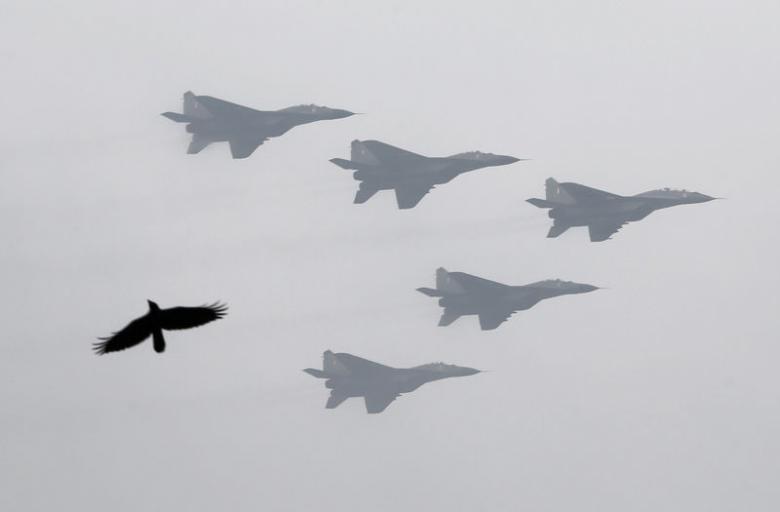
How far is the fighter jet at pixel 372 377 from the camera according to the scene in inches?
3898

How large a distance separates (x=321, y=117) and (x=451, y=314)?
54.4 ft

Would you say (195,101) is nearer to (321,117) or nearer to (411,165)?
(321,117)

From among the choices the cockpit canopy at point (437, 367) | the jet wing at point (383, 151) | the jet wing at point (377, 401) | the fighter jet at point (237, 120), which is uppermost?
the fighter jet at point (237, 120)

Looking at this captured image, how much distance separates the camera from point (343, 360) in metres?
99.2

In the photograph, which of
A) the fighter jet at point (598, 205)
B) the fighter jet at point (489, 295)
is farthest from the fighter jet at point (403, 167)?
the fighter jet at point (489, 295)

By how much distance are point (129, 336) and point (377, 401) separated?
6150 centimetres

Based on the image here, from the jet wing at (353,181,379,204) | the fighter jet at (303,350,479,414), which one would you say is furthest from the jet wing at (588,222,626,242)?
the fighter jet at (303,350,479,414)

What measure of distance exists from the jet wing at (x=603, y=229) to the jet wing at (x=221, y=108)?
21.3 meters

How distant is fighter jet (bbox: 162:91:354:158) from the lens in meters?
89.1

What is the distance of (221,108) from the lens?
9019 centimetres

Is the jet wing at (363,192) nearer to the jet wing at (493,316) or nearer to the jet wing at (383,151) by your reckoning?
the jet wing at (383,151)

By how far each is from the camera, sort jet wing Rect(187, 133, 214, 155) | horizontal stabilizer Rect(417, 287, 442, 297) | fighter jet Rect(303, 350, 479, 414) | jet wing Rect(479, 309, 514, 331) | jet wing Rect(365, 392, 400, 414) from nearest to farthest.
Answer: jet wing Rect(187, 133, 214, 155) → horizontal stabilizer Rect(417, 287, 442, 297) → jet wing Rect(479, 309, 514, 331) → fighter jet Rect(303, 350, 479, 414) → jet wing Rect(365, 392, 400, 414)

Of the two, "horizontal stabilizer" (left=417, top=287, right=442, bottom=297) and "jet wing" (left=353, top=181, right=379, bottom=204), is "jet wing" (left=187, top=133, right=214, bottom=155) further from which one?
"horizontal stabilizer" (left=417, top=287, right=442, bottom=297)

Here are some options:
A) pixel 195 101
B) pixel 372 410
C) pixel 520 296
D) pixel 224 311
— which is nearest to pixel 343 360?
pixel 372 410
